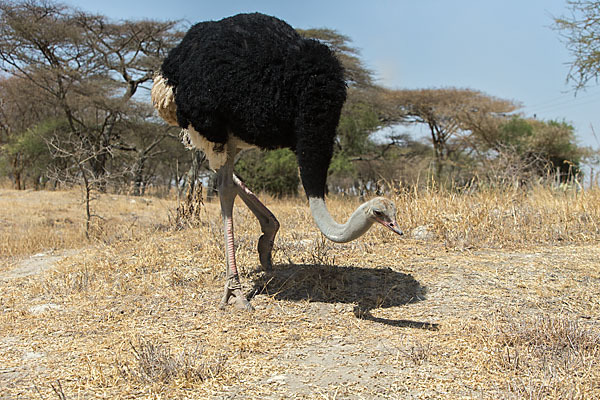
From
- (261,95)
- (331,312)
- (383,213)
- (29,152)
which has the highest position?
(261,95)

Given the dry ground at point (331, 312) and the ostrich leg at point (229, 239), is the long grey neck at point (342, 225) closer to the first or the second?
the dry ground at point (331, 312)

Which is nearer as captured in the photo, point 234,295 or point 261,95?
point 261,95

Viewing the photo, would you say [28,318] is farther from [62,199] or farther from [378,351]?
[62,199]

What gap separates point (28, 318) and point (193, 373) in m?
2.10

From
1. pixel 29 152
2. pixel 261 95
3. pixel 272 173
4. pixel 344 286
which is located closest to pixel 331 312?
pixel 344 286

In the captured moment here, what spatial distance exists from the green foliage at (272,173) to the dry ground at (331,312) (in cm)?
901

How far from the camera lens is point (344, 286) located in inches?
168

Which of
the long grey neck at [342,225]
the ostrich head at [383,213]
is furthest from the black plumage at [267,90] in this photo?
the ostrich head at [383,213]

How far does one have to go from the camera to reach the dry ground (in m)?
2.70

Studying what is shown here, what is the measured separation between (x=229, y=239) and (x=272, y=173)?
12.2m

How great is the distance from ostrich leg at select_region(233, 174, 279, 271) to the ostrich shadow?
138mm

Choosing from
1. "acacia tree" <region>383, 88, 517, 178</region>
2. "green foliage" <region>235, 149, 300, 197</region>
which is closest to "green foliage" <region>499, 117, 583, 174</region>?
"acacia tree" <region>383, 88, 517, 178</region>

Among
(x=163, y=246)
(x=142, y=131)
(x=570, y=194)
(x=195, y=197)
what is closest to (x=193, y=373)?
(x=163, y=246)

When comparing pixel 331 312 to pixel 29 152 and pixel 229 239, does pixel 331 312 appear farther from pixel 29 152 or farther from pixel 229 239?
pixel 29 152
